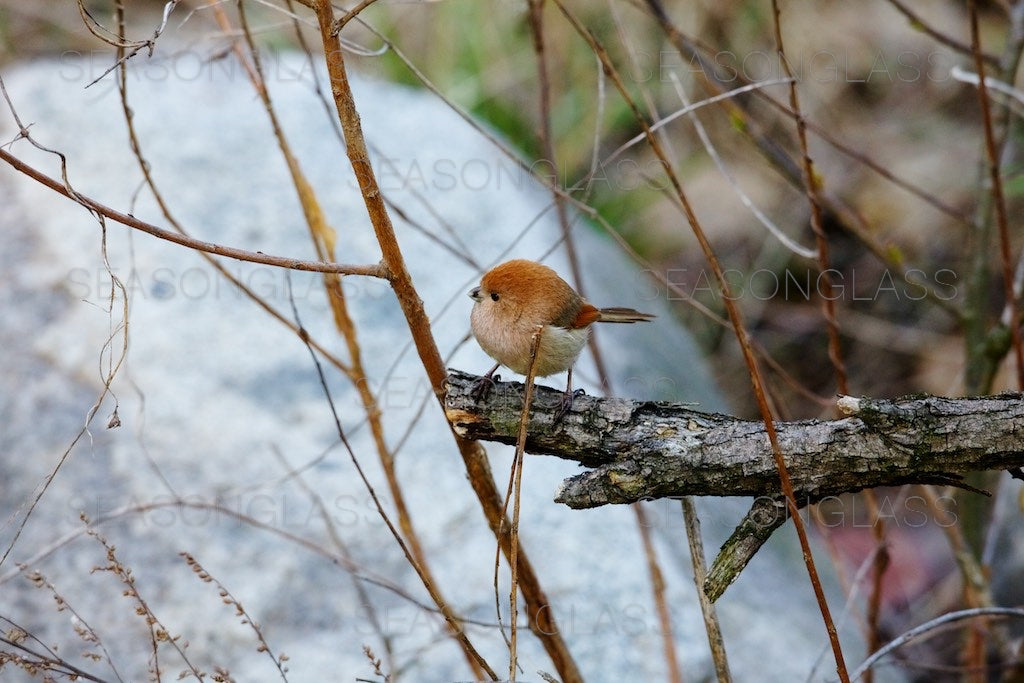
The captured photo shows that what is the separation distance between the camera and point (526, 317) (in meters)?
2.65

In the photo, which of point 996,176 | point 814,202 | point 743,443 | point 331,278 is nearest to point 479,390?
point 743,443

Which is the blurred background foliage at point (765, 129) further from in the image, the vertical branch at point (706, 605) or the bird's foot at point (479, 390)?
the bird's foot at point (479, 390)

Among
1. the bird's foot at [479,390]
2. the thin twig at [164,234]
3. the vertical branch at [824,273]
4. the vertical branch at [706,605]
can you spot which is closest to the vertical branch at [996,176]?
the vertical branch at [824,273]

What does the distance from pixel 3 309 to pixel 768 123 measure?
552 cm

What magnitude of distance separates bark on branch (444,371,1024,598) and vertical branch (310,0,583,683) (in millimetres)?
119

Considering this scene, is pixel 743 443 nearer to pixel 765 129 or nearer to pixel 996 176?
pixel 996 176

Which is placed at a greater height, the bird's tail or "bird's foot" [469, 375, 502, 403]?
the bird's tail

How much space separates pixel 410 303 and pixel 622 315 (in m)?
1.28

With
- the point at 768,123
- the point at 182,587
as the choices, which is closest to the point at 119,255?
the point at 182,587

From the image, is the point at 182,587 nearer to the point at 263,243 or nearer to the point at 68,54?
the point at 263,243

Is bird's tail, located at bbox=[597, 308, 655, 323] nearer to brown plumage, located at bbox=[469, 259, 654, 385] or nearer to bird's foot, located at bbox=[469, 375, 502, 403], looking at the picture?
brown plumage, located at bbox=[469, 259, 654, 385]

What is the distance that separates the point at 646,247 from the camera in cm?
682

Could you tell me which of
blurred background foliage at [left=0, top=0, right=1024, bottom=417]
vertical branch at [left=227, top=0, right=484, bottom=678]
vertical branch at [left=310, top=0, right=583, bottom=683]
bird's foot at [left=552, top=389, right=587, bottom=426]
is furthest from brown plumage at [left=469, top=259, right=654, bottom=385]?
blurred background foliage at [left=0, top=0, right=1024, bottom=417]

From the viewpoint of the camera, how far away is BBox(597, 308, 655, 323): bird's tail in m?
2.94
